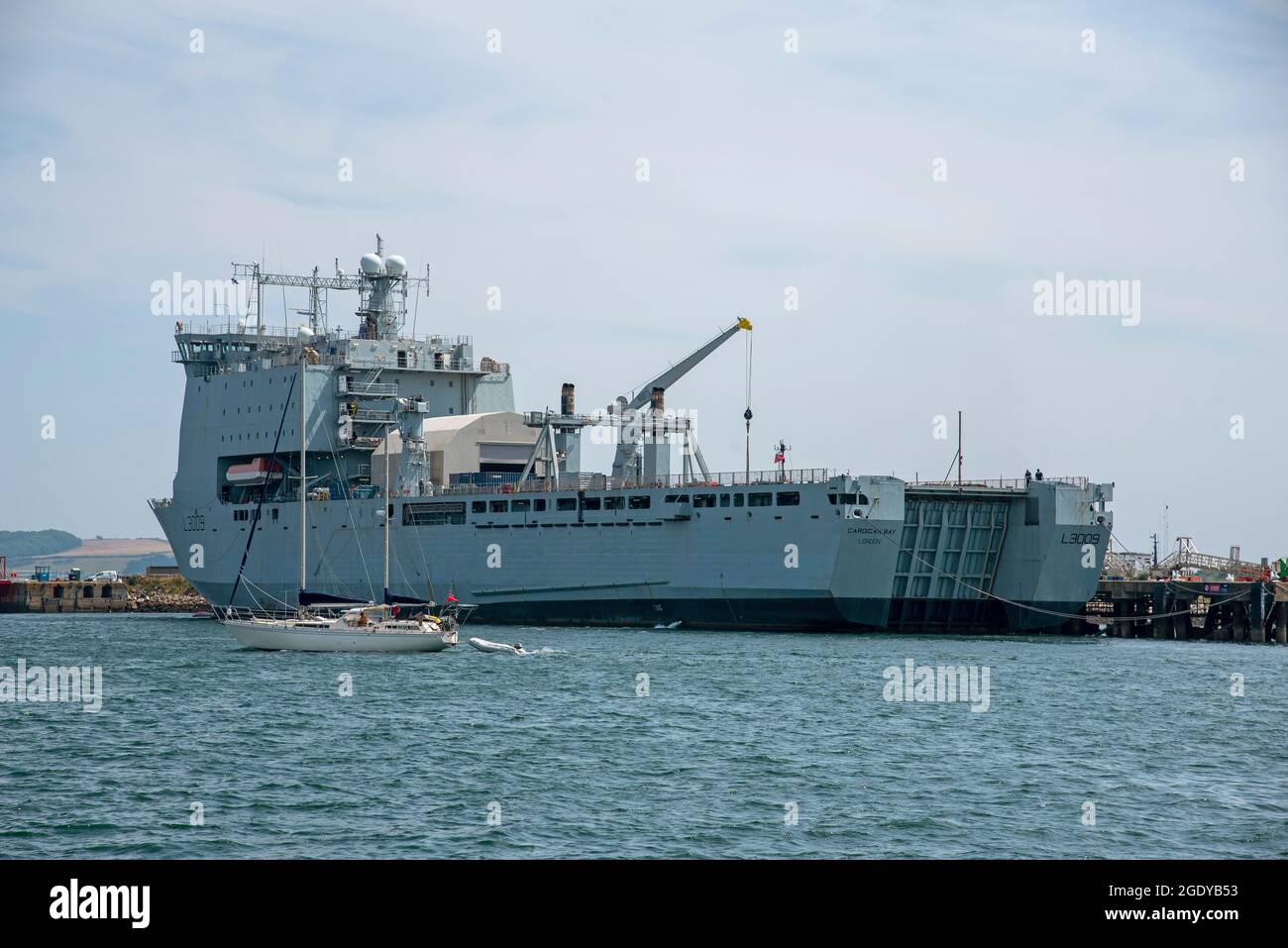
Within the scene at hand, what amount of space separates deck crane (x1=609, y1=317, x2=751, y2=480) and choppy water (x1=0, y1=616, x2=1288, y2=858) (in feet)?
62.3

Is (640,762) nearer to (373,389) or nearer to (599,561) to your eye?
(599,561)

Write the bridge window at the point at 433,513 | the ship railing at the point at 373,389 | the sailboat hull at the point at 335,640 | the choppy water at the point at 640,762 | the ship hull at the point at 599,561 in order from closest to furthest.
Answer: the choppy water at the point at 640,762 < the sailboat hull at the point at 335,640 < the ship hull at the point at 599,561 < the bridge window at the point at 433,513 < the ship railing at the point at 373,389

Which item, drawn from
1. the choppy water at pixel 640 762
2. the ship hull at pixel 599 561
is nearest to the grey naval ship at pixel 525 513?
the ship hull at pixel 599 561

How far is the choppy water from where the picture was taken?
19406 millimetres

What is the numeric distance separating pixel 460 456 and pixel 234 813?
47.8m

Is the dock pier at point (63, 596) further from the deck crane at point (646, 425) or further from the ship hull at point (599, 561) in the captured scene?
the deck crane at point (646, 425)

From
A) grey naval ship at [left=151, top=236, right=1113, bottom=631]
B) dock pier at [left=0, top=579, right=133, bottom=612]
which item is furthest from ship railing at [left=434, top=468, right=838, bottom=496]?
dock pier at [left=0, top=579, right=133, bottom=612]

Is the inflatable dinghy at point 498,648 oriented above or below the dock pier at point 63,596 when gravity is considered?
above

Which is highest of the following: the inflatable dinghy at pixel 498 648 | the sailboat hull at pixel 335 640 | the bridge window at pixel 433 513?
the bridge window at pixel 433 513

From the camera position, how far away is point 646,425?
2500 inches

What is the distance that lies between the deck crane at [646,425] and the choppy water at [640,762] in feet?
62.3

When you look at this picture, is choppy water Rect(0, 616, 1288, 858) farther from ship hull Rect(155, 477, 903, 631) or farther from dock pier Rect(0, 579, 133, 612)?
dock pier Rect(0, 579, 133, 612)

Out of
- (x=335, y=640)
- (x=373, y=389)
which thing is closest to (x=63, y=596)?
(x=373, y=389)

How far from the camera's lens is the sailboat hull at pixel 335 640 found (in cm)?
4597
